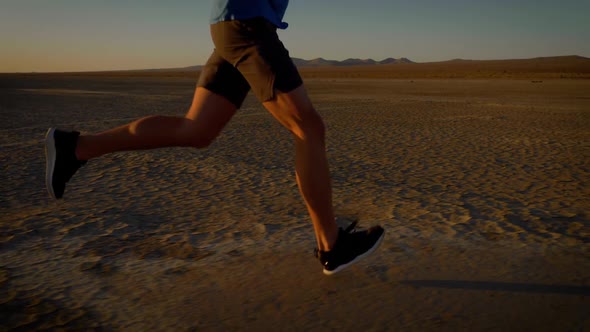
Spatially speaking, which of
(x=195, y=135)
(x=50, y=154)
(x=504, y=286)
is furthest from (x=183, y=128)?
(x=504, y=286)

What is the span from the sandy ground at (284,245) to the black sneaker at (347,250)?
0.24 ft

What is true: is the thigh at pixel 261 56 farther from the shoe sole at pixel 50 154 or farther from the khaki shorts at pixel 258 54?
the shoe sole at pixel 50 154

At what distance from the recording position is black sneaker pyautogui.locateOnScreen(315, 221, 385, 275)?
80.1 inches

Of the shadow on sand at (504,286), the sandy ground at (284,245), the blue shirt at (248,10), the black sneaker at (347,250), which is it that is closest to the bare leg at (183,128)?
the blue shirt at (248,10)

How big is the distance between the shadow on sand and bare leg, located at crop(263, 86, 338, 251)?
38 cm

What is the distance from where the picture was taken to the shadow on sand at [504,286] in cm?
194

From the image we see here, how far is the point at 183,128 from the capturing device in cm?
208

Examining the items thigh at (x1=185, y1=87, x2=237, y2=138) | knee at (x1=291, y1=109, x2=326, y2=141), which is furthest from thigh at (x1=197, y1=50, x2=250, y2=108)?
knee at (x1=291, y1=109, x2=326, y2=141)

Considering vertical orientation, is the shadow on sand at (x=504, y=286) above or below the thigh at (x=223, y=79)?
below

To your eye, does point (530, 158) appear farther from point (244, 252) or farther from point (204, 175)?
point (244, 252)

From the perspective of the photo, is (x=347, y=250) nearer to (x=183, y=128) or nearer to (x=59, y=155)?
(x=183, y=128)

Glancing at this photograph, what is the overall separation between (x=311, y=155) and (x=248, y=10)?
0.56 metres

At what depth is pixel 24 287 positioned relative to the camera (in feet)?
6.60

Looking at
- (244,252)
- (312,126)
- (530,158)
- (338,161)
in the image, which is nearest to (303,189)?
(312,126)
